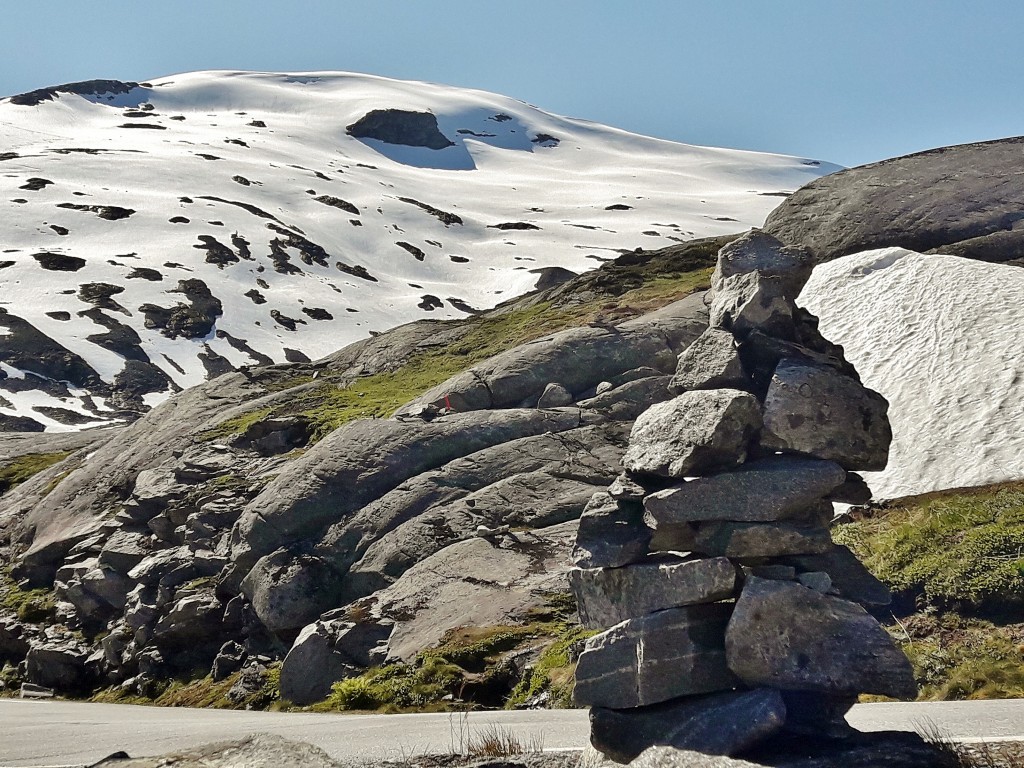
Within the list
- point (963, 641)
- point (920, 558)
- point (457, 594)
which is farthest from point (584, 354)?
point (963, 641)

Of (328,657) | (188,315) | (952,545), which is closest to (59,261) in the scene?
(188,315)

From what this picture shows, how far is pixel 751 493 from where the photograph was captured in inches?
485

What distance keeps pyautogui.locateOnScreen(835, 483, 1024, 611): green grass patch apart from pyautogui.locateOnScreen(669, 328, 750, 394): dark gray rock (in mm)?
8033

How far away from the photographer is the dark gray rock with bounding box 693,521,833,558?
1227 cm

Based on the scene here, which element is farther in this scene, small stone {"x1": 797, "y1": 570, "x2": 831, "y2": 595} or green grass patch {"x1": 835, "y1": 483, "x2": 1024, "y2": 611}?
green grass patch {"x1": 835, "y1": 483, "x2": 1024, "y2": 611}

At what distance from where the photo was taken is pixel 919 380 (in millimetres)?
29469

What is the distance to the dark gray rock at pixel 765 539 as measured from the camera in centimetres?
1227

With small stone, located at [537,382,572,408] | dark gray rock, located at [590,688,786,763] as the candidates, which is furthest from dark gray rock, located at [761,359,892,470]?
small stone, located at [537,382,572,408]

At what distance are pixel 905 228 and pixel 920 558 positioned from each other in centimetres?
2484

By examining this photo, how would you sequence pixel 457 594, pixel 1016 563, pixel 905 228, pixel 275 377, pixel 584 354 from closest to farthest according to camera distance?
pixel 1016 563 < pixel 457 594 < pixel 584 354 < pixel 905 228 < pixel 275 377

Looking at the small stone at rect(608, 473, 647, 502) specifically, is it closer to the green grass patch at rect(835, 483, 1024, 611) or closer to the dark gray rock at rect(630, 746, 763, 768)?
the dark gray rock at rect(630, 746, 763, 768)

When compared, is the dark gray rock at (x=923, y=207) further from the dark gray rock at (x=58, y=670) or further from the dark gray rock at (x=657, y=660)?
the dark gray rock at (x=58, y=670)

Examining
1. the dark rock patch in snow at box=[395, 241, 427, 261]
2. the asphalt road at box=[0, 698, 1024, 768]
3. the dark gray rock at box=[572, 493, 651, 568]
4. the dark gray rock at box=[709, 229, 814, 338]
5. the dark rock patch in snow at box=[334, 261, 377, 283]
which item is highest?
the dark rock patch in snow at box=[395, 241, 427, 261]

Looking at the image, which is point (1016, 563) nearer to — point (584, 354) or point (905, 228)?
point (584, 354)
